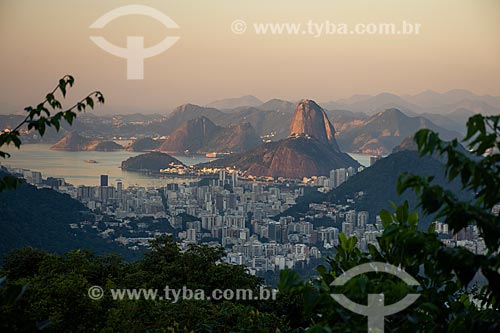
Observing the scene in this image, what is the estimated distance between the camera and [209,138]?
35.5 metres

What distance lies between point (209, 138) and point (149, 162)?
818 cm

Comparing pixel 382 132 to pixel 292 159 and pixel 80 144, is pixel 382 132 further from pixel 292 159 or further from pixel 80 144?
pixel 80 144

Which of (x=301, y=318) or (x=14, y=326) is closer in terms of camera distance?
(x=14, y=326)

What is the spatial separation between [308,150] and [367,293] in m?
29.3

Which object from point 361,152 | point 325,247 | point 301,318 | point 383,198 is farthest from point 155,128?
point 301,318

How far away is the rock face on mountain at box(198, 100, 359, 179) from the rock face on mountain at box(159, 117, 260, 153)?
309 centimetres

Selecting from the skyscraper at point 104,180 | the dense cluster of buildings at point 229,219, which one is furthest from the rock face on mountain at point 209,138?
the skyscraper at point 104,180

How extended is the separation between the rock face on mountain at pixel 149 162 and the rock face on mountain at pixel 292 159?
6.38 ft

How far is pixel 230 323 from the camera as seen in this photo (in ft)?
12.6

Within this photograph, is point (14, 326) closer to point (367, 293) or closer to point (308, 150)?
point (367, 293)

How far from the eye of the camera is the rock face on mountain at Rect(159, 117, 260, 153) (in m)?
33.8

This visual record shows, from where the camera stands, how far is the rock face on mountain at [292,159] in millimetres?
29547

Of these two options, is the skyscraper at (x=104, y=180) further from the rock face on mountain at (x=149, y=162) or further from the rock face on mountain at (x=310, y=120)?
the rock face on mountain at (x=310, y=120)

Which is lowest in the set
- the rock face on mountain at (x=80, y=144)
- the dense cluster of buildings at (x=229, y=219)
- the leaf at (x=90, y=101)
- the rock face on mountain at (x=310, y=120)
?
the dense cluster of buildings at (x=229, y=219)
